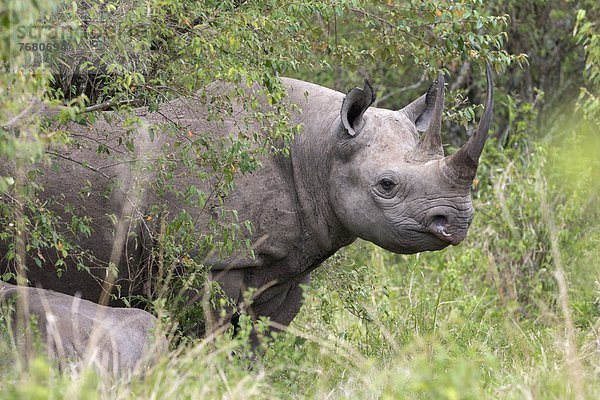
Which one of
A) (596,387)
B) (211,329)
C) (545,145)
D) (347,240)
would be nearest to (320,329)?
(347,240)

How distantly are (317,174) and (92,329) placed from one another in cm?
193

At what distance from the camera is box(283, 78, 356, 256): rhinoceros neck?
7.68m

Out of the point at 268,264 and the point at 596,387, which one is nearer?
the point at 596,387

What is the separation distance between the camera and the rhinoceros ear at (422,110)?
316 inches

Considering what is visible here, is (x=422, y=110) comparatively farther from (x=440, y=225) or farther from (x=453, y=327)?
(x=453, y=327)

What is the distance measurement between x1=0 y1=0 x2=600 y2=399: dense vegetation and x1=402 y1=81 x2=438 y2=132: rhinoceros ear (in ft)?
0.83

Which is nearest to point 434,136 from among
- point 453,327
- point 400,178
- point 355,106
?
point 400,178

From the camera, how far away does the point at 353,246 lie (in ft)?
35.2

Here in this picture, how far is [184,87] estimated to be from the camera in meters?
7.14

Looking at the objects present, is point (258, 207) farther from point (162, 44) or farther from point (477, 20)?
point (477, 20)

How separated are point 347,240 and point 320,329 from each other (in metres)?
1.08

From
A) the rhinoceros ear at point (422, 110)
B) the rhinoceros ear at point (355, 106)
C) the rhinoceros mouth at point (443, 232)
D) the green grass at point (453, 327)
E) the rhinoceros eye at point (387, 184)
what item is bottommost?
the green grass at point (453, 327)

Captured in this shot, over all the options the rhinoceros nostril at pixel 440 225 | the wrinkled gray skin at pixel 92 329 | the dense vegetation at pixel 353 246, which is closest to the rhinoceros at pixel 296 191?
the rhinoceros nostril at pixel 440 225

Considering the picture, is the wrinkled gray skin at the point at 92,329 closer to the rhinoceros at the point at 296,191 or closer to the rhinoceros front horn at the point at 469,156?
the rhinoceros at the point at 296,191
